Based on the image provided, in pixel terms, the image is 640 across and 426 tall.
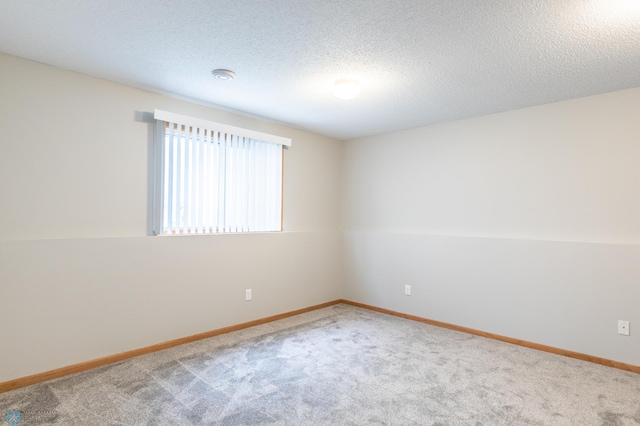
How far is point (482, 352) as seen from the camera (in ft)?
10.5

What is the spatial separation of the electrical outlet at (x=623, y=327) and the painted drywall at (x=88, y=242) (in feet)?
11.6

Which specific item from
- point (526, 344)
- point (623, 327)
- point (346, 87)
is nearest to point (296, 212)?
point (346, 87)

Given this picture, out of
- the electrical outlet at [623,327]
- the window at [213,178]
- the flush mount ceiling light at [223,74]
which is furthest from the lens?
the window at [213,178]

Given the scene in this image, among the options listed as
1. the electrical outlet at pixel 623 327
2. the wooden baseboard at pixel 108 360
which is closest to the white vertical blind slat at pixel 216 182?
the wooden baseboard at pixel 108 360

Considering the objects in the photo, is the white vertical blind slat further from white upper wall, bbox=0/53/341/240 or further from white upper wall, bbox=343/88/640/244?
white upper wall, bbox=343/88/640/244

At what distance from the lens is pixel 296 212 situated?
453 cm

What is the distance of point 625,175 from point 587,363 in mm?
1686

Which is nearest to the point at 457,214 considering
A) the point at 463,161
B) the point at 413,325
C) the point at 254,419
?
the point at 463,161

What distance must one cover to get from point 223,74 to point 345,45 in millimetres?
1060

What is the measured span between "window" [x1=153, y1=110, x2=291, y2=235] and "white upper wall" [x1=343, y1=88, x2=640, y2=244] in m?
1.50

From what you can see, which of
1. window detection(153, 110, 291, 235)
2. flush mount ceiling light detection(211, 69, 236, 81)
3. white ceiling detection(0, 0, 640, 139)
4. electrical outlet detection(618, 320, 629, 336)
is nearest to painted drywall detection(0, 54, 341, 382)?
window detection(153, 110, 291, 235)

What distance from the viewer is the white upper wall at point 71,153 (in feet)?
8.16

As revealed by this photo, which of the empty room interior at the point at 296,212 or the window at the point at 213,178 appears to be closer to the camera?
the empty room interior at the point at 296,212

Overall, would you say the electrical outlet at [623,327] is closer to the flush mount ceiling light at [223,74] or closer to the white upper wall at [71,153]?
the flush mount ceiling light at [223,74]
